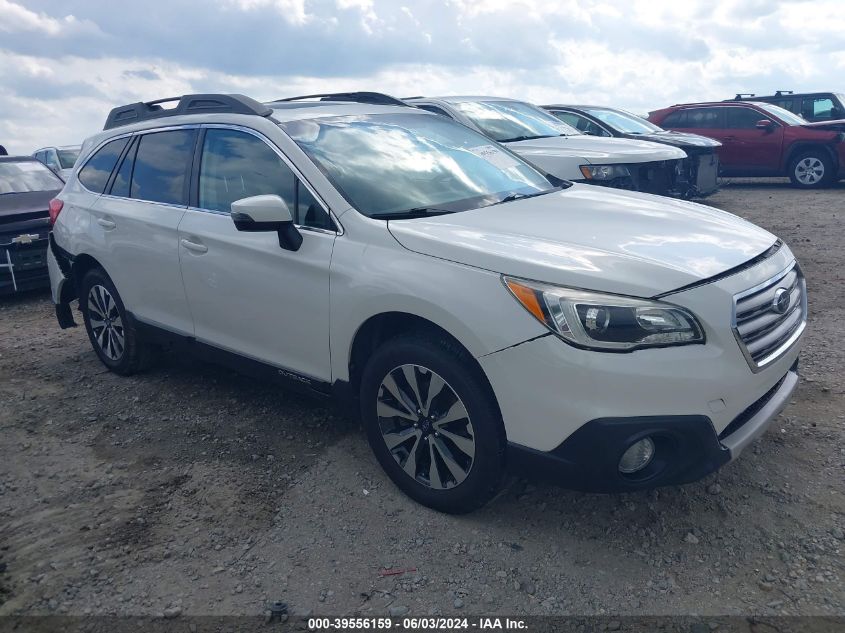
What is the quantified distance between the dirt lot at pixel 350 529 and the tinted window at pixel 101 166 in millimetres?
1672

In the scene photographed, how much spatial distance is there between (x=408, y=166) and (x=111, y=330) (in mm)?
2635

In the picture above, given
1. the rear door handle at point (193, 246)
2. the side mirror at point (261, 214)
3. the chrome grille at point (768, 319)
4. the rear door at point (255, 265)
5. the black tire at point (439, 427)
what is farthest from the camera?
the rear door handle at point (193, 246)

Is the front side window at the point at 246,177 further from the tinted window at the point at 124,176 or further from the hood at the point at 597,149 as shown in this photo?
the hood at the point at 597,149

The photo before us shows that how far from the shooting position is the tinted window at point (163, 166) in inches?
168

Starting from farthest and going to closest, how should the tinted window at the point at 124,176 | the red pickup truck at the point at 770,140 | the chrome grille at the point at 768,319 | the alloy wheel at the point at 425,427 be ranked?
the red pickup truck at the point at 770,140
the tinted window at the point at 124,176
the alloy wheel at the point at 425,427
the chrome grille at the point at 768,319

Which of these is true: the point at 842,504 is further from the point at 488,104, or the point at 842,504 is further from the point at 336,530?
the point at 488,104

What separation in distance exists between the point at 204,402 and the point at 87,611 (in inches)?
78.5

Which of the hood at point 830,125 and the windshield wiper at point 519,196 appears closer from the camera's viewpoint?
the windshield wiper at point 519,196

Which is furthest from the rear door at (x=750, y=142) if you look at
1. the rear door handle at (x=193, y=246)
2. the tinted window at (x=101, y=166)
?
the rear door handle at (x=193, y=246)

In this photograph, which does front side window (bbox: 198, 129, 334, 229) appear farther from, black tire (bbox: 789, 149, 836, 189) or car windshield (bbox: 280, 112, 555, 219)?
black tire (bbox: 789, 149, 836, 189)

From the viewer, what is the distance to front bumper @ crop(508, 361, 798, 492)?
260 cm

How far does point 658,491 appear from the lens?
3.32m

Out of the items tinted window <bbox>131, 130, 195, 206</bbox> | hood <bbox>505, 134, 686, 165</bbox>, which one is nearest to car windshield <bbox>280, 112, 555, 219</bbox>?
tinted window <bbox>131, 130, 195, 206</bbox>

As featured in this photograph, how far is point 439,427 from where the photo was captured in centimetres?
306
